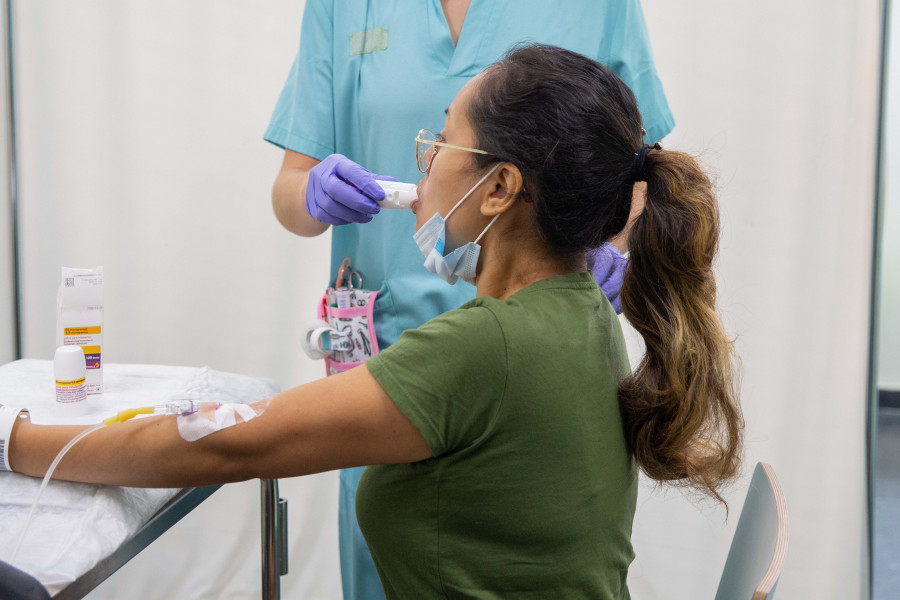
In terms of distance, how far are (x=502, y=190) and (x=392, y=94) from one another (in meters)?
0.44

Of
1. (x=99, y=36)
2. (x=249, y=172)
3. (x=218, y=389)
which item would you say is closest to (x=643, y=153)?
(x=218, y=389)

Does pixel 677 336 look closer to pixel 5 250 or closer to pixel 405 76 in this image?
pixel 405 76

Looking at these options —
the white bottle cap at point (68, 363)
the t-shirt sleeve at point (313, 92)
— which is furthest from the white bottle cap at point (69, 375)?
the t-shirt sleeve at point (313, 92)

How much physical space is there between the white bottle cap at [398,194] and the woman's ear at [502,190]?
18 cm

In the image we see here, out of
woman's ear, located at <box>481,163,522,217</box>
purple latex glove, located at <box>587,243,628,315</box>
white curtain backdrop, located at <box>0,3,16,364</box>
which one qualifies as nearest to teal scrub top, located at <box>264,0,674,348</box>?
purple latex glove, located at <box>587,243,628,315</box>

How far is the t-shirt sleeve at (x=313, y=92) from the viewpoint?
1.36 meters

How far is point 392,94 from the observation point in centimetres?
125

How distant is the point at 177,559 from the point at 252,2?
5.20 feet

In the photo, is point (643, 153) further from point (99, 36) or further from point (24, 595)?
point (99, 36)

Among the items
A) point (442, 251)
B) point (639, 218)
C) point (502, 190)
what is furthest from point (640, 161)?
point (442, 251)

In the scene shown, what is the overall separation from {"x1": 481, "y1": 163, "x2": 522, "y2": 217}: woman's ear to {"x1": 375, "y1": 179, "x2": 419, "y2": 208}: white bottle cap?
0.18 m

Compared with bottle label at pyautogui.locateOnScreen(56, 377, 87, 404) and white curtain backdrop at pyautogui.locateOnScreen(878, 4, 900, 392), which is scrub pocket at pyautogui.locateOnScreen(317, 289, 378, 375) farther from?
white curtain backdrop at pyautogui.locateOnScreen(878, 4, 900, 392)

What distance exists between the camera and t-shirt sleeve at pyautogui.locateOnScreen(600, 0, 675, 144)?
1237mm

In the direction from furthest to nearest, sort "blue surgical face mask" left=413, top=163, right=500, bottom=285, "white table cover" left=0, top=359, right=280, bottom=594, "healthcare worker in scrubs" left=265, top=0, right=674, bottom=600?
"healthcare worker in scrubs" left=265, top=0, right=674, bottom=600 < "blue surgical face mask" left=413, top=163, right=500, bottom=285 < "white table cover" left=0, top=359, right=280, bottom=594
